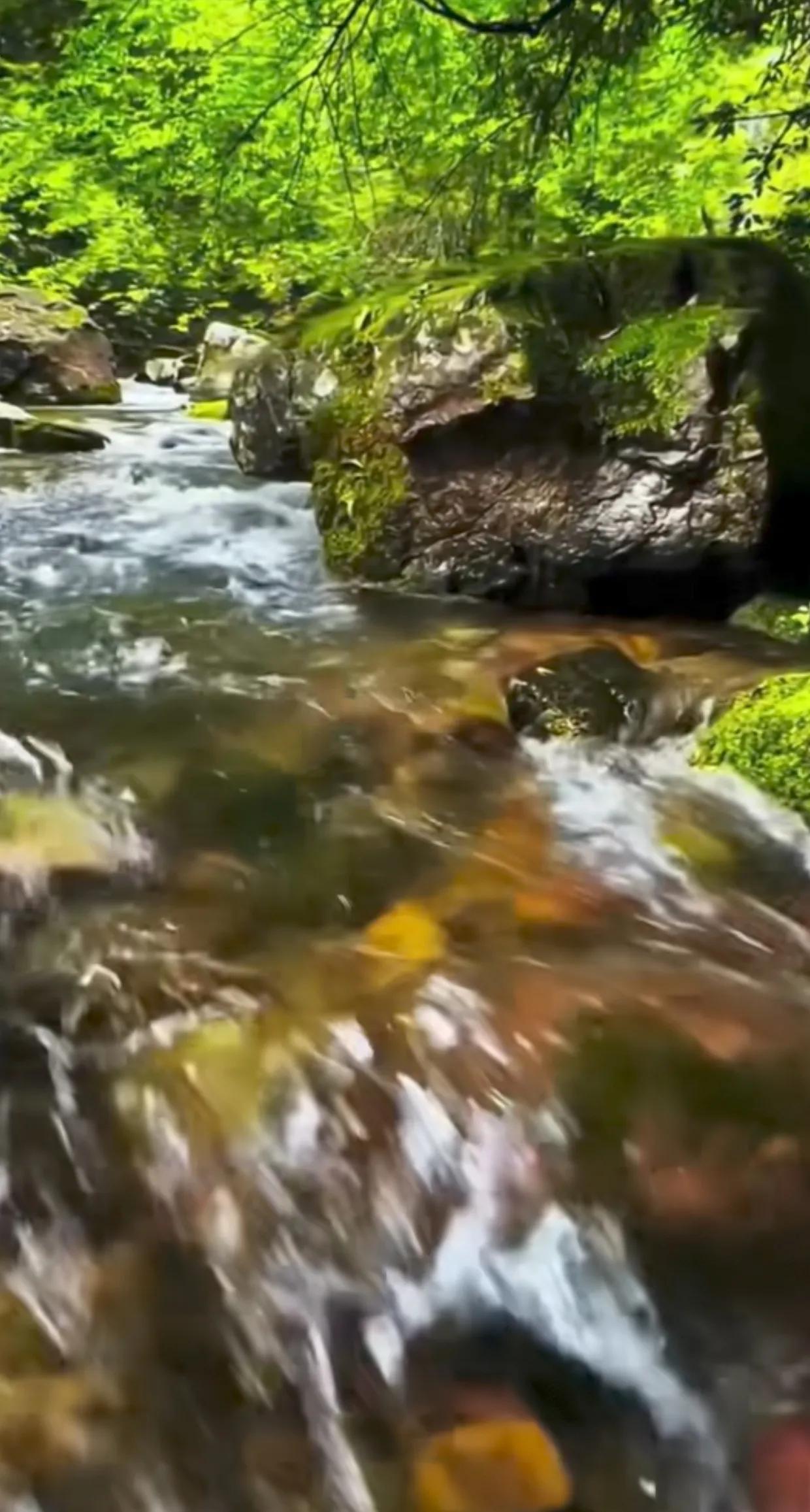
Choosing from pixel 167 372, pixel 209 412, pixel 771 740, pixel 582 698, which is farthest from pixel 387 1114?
pixel 167 372

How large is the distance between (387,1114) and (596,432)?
435 centimetres

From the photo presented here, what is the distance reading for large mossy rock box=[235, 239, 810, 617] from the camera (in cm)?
586

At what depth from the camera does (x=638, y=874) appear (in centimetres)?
380

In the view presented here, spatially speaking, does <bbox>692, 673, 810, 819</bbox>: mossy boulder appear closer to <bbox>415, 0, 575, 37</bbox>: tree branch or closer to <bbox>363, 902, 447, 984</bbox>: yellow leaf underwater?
<bbox>363, 902, 447, 984</bbox>: yellow leaf underwater

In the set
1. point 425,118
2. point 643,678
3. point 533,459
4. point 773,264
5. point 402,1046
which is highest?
point 425,118

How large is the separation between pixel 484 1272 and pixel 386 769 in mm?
2363

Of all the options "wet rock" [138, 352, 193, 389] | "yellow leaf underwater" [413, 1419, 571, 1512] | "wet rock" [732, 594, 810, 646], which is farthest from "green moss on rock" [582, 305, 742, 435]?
"wet rock" [138, 352, 193, 389]

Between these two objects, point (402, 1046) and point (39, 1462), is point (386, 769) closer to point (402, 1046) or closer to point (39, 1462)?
point (402, 1046)

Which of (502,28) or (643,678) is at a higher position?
(502,28)

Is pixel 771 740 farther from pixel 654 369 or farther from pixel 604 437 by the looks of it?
pixel 654 369

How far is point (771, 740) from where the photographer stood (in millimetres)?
4348

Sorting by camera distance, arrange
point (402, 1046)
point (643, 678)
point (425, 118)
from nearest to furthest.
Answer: point (402, 1046) → point (643, 678) → point (425, 118)

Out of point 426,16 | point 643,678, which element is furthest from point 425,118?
point 643,678

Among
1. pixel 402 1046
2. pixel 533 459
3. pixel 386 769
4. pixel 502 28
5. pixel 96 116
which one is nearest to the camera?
pixel 402 1046
